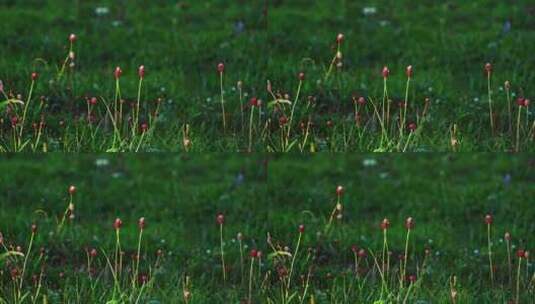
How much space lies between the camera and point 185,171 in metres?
5.82

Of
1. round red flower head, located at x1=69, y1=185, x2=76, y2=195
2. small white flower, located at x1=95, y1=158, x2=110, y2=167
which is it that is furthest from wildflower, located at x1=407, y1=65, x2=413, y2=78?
round red flower head, located at x1=69, y1=185, x2=76, y2=195

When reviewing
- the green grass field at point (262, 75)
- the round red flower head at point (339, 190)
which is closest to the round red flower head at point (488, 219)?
the green grass field at point (262, 75)

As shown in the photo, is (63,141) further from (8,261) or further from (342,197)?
(342,197)

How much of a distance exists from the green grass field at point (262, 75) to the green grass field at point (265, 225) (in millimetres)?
140

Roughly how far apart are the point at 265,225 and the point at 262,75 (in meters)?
0.79

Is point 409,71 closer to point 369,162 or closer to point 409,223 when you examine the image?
point 369,162

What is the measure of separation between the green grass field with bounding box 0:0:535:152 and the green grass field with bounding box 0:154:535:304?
0.14 m

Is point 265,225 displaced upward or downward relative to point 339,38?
downward

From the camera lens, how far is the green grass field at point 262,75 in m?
5.75

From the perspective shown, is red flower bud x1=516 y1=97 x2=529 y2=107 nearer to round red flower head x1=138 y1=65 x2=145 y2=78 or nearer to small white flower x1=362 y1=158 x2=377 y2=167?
small white flower x1=362 y1=158 x2=377 y2=167

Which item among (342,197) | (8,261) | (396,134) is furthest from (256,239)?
(8,261)

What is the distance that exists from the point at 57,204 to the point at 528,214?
2469 mm

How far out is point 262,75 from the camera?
583 cm

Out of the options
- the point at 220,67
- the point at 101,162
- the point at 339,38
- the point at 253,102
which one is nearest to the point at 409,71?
the point at 339,38
